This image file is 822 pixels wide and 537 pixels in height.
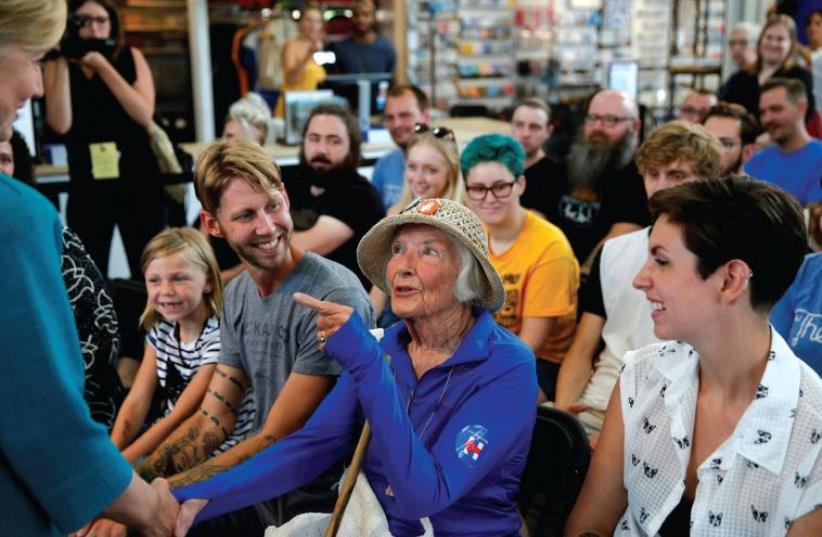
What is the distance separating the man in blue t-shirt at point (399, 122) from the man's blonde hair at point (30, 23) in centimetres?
341

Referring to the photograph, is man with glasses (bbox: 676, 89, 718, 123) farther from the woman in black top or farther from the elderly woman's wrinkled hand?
the elderly woman's wrinkled hand

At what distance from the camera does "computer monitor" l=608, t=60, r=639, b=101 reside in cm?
718

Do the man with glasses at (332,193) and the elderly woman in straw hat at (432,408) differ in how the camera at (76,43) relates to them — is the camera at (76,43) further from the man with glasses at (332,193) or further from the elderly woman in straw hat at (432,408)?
the elderly woman in straw hat at (432,408)

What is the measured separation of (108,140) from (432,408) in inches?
126

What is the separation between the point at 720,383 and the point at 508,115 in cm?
752

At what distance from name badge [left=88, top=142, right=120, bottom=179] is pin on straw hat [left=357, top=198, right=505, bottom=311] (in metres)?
2.86

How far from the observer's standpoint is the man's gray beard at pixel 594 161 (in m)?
4.20

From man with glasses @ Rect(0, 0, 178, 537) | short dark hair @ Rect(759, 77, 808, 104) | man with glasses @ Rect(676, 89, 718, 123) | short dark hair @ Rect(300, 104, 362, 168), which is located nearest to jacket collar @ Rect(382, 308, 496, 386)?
man with glasses @ Rect(0, 0, 178, 537)

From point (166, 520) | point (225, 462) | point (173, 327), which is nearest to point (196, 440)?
point (225, 462)

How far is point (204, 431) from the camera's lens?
2281mm

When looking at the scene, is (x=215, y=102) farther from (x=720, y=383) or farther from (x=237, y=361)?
(x=720, y=383)

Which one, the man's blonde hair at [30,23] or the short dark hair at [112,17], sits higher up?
the short dark hair at [112,17]

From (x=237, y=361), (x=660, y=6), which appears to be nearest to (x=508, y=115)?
(x=660, y=6)

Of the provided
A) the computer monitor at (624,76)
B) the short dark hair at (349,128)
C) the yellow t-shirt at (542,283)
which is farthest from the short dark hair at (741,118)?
the computer monitor at (624,76)
